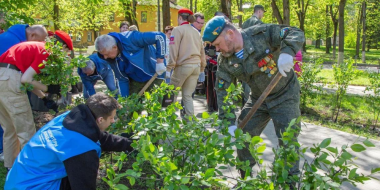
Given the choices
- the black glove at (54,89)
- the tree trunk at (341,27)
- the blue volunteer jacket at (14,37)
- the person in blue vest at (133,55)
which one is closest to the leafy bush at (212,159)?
the black glove at (54,89)

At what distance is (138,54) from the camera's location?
4.88 metres

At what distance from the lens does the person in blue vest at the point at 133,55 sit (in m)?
4.63

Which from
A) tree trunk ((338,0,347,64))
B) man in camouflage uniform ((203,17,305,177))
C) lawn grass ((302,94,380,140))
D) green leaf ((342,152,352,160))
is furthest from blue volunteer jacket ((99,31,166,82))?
tree trunk ((338,0,347,64))

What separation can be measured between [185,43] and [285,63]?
11.3 feet

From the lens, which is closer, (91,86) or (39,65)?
(39,65)

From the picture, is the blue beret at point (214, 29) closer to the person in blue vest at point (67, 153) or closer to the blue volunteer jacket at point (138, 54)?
the person in blue vest at point (67, 153)

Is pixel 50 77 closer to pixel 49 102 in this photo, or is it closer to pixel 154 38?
pixel 49 102

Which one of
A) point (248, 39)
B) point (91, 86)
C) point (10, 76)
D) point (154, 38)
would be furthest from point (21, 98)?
point (248, 39)

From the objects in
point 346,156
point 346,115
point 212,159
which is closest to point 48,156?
point 212,159

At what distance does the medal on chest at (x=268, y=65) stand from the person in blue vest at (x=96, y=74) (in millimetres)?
2199

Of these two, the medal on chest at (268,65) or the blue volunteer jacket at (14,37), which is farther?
the blue volunteer jacket at (14,37)

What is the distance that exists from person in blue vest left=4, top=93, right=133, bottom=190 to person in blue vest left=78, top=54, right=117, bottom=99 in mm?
1994

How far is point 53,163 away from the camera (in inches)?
101

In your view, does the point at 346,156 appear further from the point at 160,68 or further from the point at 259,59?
the point at 160,68
